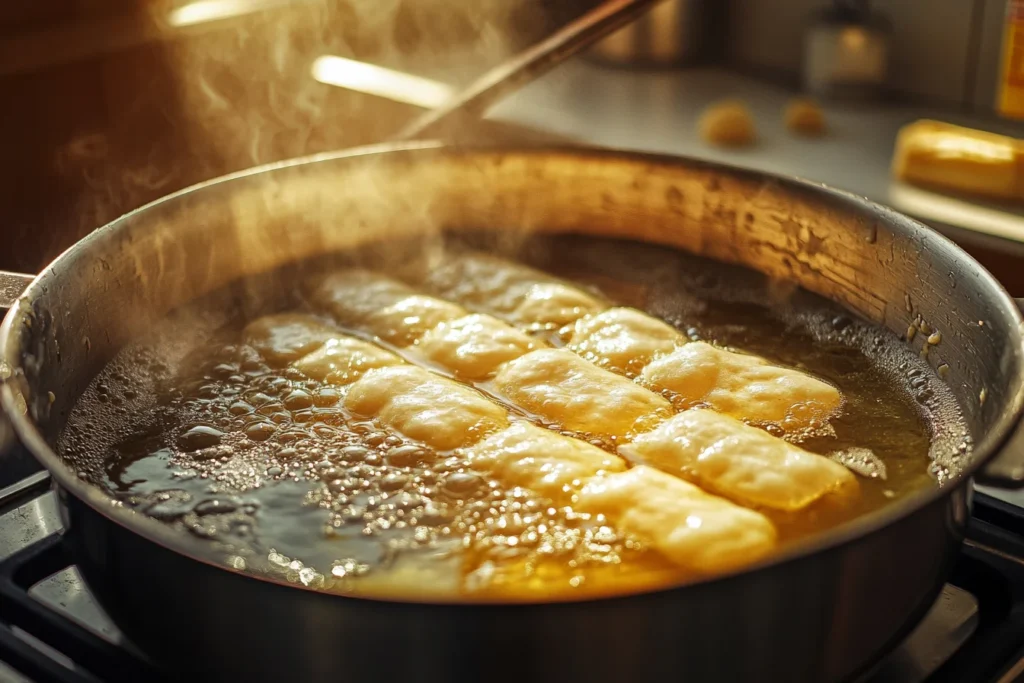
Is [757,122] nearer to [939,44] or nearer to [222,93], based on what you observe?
[939,44]

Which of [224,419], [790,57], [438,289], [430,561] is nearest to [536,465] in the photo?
[430,561]

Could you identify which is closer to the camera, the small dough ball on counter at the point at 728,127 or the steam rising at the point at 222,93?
the steam rising at the point at 222,93

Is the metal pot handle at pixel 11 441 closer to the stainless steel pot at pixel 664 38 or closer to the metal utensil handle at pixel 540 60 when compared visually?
the metal utensil handle at pixel 540 60

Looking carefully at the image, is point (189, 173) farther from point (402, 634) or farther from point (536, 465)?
point (402, 634)

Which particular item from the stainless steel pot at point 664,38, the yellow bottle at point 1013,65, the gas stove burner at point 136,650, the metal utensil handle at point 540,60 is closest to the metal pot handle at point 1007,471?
the gas stove burner at point 136,650

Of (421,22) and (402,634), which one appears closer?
(402,634)

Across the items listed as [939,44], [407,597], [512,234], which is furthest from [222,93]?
[407,597]

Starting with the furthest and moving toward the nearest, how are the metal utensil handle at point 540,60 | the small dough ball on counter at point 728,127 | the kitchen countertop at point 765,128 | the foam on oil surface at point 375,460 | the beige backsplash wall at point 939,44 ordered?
the beige backsplash wall at point 939,44, the small dough ball on counter at point 728,127, the kitchen countertop at point 765,128, the metal utensil handle at point 540,60, the foam on oil surface at point 375,460

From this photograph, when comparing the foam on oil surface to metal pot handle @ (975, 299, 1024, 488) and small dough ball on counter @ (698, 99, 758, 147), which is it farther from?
small dough ball on counter @ (698, 99, 758, 147)
